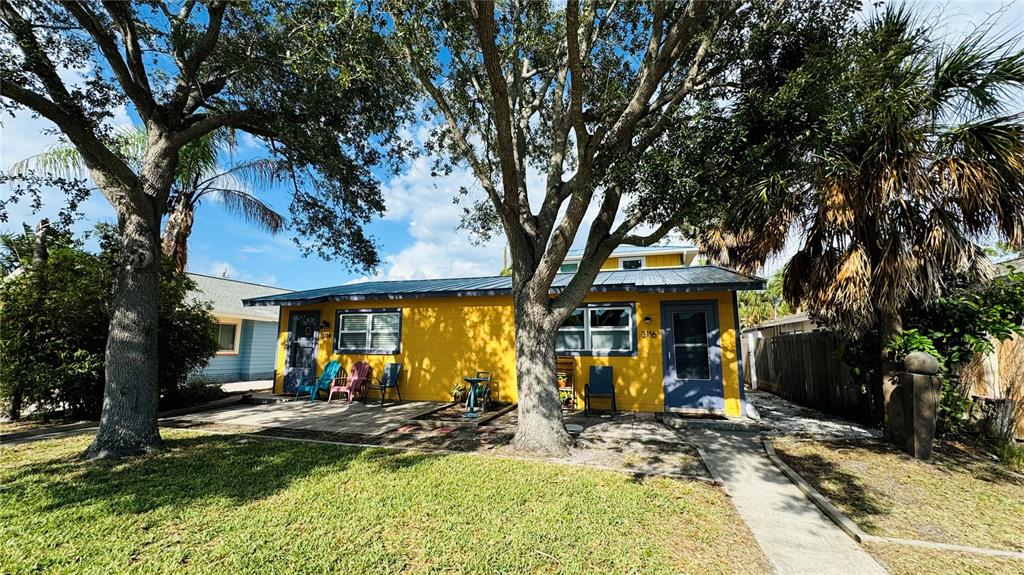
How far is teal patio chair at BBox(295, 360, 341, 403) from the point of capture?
10.4 metres

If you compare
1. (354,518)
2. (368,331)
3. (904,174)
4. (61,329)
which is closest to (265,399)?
(368,331)

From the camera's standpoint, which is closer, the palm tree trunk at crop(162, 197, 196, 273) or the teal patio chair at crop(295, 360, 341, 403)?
the teal patio chair at crop(295, 360, 341, 403)

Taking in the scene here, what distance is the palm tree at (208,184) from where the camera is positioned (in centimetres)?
1034

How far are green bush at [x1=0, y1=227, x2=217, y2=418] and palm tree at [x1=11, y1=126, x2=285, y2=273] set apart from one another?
6.41 ft

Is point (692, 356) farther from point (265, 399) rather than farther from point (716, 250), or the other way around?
point (265, 399)

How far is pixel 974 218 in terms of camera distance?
5512 millimetres

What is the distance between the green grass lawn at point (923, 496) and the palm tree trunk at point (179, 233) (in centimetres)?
1362

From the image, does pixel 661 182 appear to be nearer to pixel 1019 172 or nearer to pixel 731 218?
pixel 731 218

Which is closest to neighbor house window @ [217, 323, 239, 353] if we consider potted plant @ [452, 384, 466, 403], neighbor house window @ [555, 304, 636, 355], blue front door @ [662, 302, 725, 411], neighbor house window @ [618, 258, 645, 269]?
potted plant @ [452, 384, 466, 403]

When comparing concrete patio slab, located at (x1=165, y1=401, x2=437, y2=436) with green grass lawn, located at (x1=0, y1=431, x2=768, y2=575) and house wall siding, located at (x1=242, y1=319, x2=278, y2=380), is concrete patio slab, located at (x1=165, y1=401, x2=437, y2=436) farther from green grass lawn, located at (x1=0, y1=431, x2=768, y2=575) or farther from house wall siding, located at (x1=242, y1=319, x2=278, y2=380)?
house wall siding, located at (x1=242, y1=319, x2=278, y2=380)

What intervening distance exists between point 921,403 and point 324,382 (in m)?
11.4

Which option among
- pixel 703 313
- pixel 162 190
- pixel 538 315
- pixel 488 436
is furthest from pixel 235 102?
pixel 703 313

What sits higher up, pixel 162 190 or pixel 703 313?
pixel 162 190

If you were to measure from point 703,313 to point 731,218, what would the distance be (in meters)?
3.27
